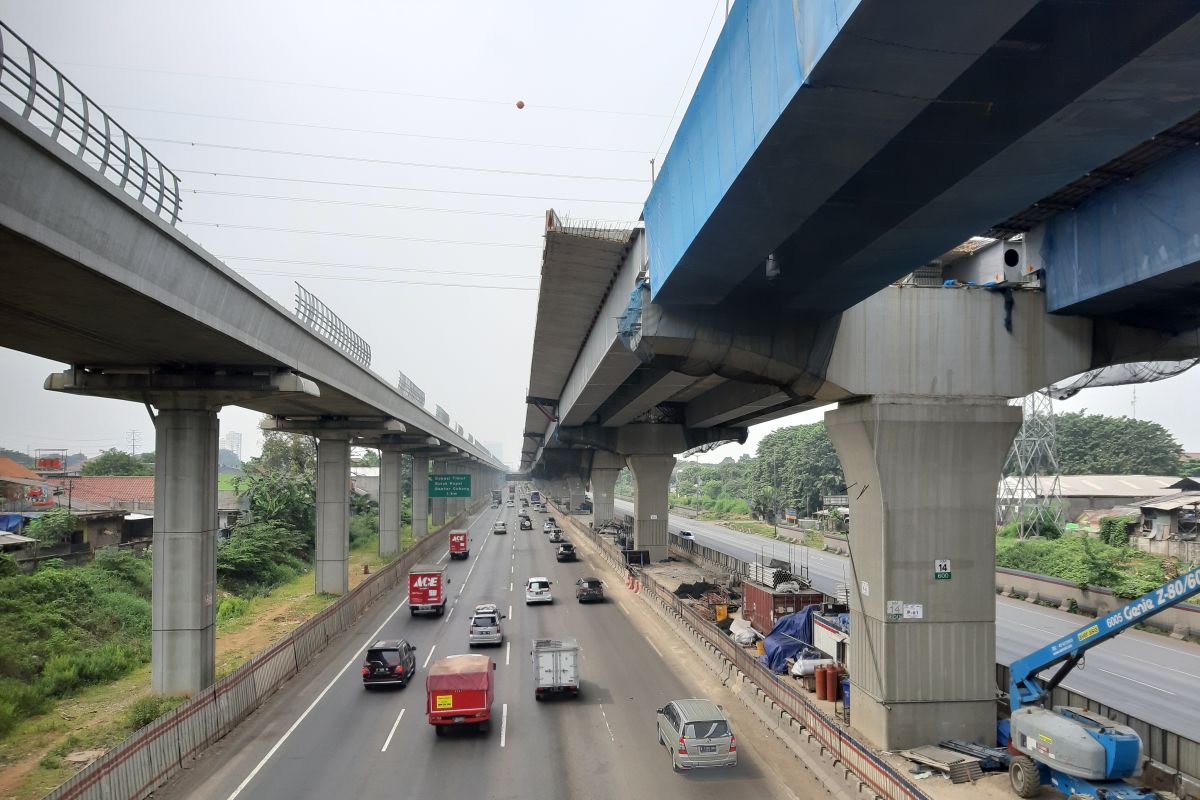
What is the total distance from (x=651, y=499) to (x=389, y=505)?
23193mm

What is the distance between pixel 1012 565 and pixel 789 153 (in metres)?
→ 50.9

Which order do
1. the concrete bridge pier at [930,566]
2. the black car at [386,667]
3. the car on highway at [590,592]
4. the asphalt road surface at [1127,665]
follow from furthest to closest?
the car on highway at [590,592] → the black car at [386,667] → the asphalt road surface at [1127,665] → the concrete bridge pier at [930,566]

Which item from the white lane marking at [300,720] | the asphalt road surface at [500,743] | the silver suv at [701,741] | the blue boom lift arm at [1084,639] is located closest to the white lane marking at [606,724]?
the asphalt road surface at [500,743]

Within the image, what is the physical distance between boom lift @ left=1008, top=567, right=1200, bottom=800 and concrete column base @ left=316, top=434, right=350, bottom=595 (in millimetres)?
35716

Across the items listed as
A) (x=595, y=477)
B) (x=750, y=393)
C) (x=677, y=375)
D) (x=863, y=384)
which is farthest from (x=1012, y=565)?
(x=595, y=477)

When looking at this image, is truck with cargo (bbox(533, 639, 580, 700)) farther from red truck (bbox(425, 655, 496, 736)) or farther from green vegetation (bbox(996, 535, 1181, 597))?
green vegetation (bbox(996, 535, 1181, 597))

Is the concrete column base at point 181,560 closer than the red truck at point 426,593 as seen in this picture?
Yes

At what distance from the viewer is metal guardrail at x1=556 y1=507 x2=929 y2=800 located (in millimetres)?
13625

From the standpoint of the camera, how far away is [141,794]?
15.0 m

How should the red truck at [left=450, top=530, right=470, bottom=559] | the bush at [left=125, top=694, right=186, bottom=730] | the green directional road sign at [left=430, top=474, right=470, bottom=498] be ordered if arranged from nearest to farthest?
the bush at [left=125, top=694, right=186, bottom=730]
the red truck at [left=450, top=530, right=470, bottom=559]
the green directional road sign at [left=430, top=474, right=470, bottom=498]

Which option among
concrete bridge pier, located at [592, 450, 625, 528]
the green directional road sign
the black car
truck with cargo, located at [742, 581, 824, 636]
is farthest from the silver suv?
concrete bridge pier, located at [592, 450, 625, 528]

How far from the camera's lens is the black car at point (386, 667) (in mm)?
23422

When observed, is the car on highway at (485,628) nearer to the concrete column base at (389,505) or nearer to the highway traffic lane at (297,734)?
the highway traffic lane at (297,734)

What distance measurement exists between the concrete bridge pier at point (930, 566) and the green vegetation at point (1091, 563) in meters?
24.2
